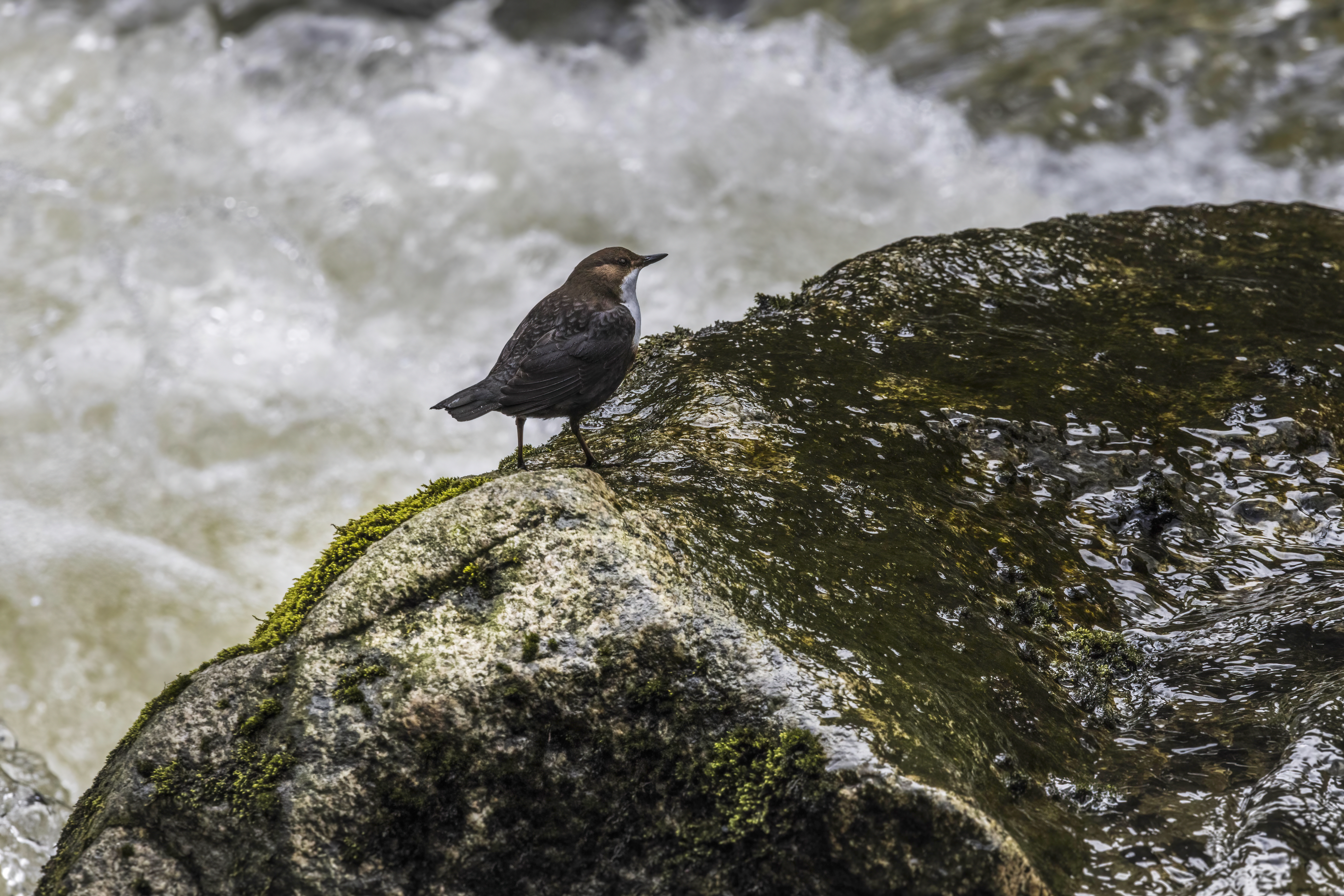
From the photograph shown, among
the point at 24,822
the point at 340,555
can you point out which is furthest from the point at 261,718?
the point at 24,822

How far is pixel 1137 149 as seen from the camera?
10.2m

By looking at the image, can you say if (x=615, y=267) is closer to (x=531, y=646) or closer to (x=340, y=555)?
(x=340, y=555)

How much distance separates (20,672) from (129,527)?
1.26m

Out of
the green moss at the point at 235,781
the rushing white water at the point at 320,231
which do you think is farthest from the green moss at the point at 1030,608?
the rushing white water at the point at 320,231

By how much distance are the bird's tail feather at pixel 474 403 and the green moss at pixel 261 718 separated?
41.7 inches

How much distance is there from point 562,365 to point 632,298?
2.31ft

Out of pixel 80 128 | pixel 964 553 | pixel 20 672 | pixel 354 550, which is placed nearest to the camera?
pixel 354 550

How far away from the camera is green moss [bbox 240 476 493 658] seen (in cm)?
281

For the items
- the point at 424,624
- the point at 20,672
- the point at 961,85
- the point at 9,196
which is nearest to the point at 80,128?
the point at 9,196

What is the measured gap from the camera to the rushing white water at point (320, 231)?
790 centimetres

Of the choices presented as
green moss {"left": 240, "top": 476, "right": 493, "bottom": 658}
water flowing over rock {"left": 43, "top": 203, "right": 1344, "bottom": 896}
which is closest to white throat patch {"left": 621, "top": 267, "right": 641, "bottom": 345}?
water flowing over rock {"left": 43, "top": 203, "right": 1344, "bottom": 896}

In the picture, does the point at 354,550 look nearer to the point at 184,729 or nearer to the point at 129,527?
the point at 184,729

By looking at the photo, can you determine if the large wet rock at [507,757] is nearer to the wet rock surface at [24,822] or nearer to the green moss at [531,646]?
the green moss at [531,646]

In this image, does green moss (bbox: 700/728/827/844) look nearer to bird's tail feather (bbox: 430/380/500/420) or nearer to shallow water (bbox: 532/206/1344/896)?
shallow water (bbox: 532/206/1344/896)
